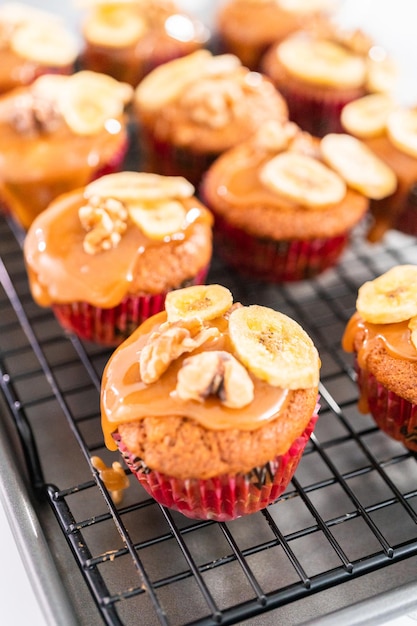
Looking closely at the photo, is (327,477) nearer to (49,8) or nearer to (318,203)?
(318,203)

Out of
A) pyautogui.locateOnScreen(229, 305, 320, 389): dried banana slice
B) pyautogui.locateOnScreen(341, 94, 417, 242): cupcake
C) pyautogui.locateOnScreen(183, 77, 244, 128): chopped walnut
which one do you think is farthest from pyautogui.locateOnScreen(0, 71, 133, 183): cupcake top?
pyautogui.locateOnScreen(229, 305, 320, 389): dried banana slice

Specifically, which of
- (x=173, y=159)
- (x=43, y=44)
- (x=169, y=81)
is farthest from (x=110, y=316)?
(x=43, y=44)

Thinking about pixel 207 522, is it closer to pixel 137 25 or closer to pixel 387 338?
pixel 387 338

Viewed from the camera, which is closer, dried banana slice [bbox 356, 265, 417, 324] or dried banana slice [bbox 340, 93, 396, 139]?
dried banana slice [bbox 356, 265, 417, 324]

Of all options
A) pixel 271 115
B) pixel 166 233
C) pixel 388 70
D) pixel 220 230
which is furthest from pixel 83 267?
pixel 388 70

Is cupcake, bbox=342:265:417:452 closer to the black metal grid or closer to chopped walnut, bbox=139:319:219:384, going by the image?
the black metal grid

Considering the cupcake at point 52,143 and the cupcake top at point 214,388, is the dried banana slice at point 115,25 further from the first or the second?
the cupcake top at point 214,388

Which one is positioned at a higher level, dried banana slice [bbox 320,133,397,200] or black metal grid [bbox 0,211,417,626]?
dried banana slice [bbox 320,133,397,200]
